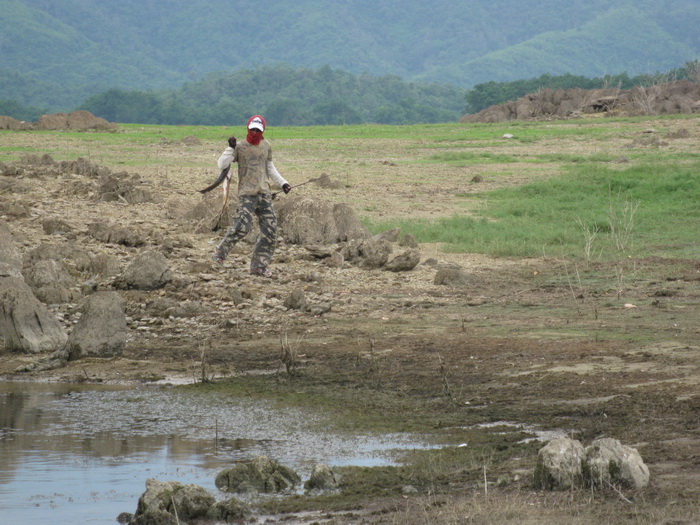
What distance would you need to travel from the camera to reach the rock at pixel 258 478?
5.35m

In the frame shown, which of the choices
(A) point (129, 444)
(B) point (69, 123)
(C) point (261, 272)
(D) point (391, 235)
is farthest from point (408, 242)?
(B) point (69, 123)

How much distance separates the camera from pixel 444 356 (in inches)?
324

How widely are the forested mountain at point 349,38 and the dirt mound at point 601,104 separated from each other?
82.5m

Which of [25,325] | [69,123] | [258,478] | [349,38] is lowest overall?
[258,478]

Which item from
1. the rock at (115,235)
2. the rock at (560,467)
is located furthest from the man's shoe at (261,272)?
the rock at (560,467)

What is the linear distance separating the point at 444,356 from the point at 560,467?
343 centimetres

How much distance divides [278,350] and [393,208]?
9.04 m

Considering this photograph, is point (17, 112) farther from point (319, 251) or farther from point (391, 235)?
point (319, 251)

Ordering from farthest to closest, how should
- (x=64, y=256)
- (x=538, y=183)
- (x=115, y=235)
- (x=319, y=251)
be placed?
(x=538, y=183) < (x=115, y=235) < (x=319, y=251) < (x=64, y=256)

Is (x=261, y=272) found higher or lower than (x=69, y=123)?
lower

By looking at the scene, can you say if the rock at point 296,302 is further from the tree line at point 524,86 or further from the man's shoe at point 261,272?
the tree line at point 524,86

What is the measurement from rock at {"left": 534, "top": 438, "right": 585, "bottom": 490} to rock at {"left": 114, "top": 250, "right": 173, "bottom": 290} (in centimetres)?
664

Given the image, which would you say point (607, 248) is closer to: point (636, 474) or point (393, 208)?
point (393, 208)

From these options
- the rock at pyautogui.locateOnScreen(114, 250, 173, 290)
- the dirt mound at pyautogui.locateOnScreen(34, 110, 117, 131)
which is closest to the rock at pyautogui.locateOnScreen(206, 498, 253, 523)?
the rock at pyautogui.locateOnScreen(114, 250, 173, 290)
